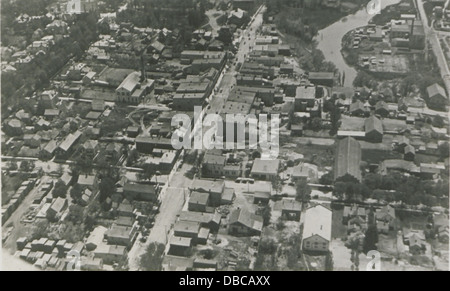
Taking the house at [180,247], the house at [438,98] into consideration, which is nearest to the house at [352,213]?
the house at [180,247]

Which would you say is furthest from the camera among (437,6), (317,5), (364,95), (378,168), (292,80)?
(317,5)

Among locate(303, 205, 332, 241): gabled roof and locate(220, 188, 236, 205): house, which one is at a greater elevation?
locate(303, 205, 332, 241): gabled roof

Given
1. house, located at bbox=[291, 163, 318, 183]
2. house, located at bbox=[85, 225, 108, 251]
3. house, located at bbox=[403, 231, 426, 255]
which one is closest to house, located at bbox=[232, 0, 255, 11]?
house, located at bbox=[291, 163, 318, 183]

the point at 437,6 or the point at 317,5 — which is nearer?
the point at 437,6

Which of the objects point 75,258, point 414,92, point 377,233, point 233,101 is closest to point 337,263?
point 377,233

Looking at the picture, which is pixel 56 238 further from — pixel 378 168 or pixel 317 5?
pixel 317 5

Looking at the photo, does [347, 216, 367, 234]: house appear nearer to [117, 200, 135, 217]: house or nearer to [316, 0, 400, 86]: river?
[117, 200, 135, 217]: house
